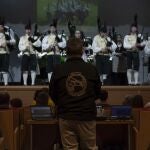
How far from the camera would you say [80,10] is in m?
13.2

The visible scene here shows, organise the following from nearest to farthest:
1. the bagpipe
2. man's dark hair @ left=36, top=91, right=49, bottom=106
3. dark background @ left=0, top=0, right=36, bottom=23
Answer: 1. man's dark hair @ left=36, top=91, right=49, bottom=106
2. the bagpipe
3. dark background @ left=0, top=0, right=36, bottom=23

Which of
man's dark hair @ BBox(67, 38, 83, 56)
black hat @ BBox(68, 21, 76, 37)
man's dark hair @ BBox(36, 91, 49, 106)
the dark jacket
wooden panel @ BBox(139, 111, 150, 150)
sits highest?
black hat @ BBox(68, 21, 76, 37)

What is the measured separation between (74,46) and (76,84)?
0.31 m

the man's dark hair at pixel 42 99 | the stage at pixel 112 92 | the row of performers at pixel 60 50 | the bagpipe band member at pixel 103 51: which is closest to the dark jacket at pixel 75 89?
the man's dark hair at pixel 42 99

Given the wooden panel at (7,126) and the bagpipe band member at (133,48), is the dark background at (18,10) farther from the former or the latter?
the wooden panel at (7,126)

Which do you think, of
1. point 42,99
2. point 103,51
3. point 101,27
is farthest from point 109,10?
point 42,99

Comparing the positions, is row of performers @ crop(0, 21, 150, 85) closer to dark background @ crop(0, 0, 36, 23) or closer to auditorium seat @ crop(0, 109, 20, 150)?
dark background @ crop(0, 0, 36, 23)

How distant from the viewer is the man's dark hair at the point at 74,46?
368 centimetres

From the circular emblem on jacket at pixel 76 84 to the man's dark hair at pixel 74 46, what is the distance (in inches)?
6.9

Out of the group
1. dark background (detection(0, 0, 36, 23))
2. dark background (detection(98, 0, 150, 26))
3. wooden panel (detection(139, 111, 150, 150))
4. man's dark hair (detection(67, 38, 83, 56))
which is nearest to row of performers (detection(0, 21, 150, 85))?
dark background (detection(0, 0, 36, 23))

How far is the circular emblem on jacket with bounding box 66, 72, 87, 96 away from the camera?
3656 millimetres

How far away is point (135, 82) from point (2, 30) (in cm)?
360

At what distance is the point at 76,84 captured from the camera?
12.0 feet

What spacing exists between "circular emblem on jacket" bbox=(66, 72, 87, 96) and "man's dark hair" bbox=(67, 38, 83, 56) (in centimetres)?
→ 18
